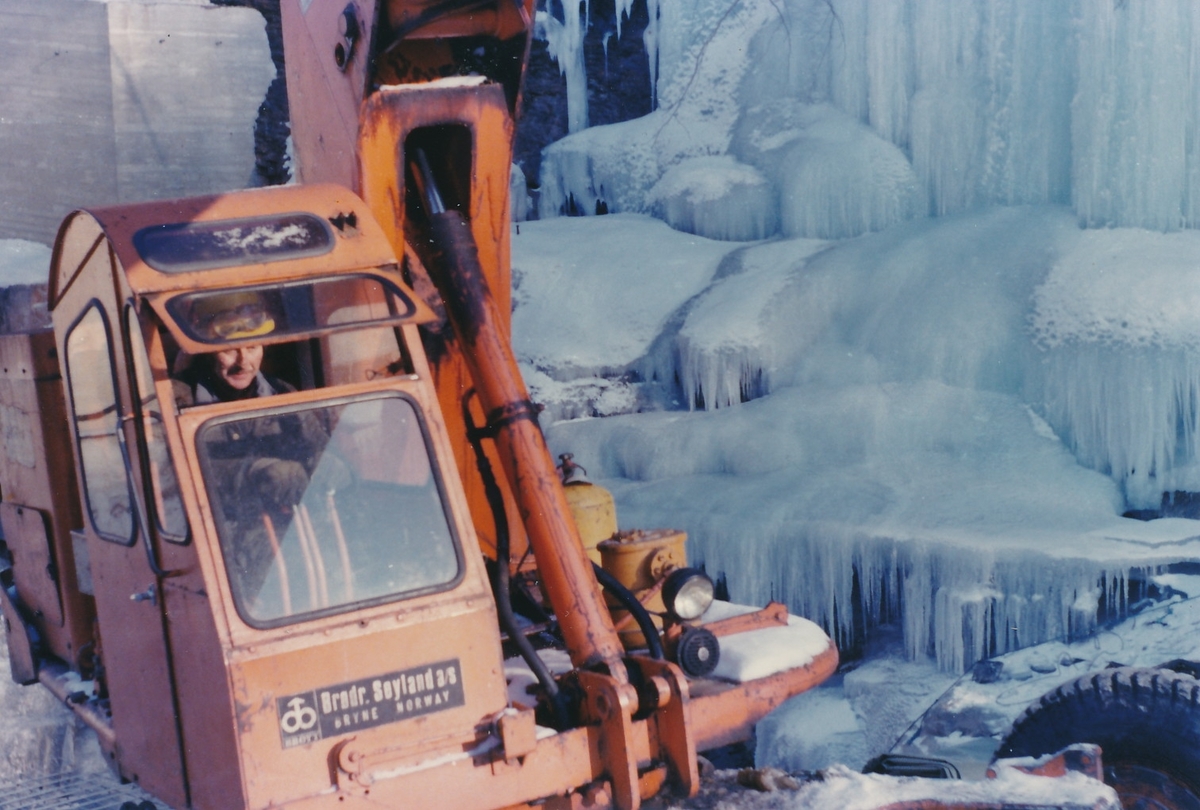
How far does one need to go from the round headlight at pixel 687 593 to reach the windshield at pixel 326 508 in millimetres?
872

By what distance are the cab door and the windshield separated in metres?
0.37

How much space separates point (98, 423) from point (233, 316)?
86 cm

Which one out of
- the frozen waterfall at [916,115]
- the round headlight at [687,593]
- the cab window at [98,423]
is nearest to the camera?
the cab window at [98,423]

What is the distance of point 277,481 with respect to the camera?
300 cm

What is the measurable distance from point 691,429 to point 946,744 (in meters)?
3.49

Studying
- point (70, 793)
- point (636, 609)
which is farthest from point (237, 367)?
point (70, 793)

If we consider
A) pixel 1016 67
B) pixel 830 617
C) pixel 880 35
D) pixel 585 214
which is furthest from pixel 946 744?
pixel 585 214

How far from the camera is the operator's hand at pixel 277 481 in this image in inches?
118

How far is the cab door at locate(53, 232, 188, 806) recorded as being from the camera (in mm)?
3271


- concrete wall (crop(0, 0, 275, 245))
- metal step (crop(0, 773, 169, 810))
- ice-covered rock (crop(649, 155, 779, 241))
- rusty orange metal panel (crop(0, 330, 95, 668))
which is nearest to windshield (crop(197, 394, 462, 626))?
metal step (crop(0, 773, 169, 810))

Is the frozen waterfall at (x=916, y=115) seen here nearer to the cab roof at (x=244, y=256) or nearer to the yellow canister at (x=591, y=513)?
the yellow canister at (x=591, y=513)

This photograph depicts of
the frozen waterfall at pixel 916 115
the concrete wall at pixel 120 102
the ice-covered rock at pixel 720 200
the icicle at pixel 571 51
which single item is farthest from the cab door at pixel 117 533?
the icicle at pixel 571 51

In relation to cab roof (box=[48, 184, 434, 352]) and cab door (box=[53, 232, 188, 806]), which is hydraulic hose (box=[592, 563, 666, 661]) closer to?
cab roof (box=[48, 184, 434, 352])

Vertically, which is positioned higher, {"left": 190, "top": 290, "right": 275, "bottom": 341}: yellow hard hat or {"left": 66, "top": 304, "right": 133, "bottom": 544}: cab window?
{"left": 190, "top": 290, "right": 275, "bottom": 341}: yellow hard hat
